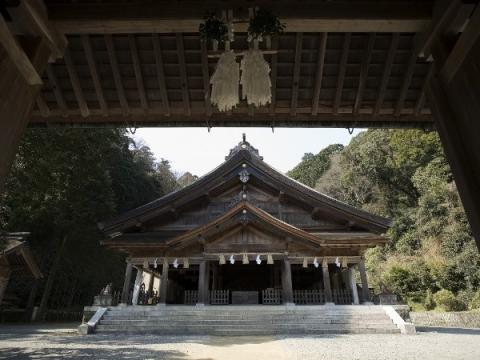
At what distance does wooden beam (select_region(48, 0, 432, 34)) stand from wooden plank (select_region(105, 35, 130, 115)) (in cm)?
37

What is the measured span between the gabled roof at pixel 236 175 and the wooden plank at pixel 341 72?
39.8 feet

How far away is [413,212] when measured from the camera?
31.1m

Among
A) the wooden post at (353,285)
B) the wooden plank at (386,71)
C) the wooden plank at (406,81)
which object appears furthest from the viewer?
the wooden post at (353,285)

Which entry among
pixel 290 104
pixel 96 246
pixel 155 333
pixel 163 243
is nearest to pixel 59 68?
pixel 290 104

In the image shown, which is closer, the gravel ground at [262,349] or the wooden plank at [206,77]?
the wooden plank at [206,77]

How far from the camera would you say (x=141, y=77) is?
13.4 ft

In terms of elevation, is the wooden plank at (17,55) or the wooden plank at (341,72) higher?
the wooden plank at (341,72)

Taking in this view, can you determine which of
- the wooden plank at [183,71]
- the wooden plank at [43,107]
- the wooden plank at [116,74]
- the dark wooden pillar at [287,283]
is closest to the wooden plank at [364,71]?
the wooden plank at [183,71]

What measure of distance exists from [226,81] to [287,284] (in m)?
11.8

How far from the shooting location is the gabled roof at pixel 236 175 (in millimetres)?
15641

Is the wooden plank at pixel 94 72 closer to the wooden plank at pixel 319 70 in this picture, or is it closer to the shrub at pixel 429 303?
the wooden plank at pixel 319 70

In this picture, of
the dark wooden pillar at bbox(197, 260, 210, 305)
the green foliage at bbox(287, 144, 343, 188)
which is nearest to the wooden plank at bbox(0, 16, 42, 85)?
the dark wooden pillar at bbox(197, 260, 210, 305)

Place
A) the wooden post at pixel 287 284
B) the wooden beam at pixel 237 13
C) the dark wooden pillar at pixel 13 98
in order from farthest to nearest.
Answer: the wooden post at pixel 287 284
the wooden beam at pixel 237 13
the dark wooden pillar at pixel 13 98

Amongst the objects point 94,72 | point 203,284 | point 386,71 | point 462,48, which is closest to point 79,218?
point 203,284
